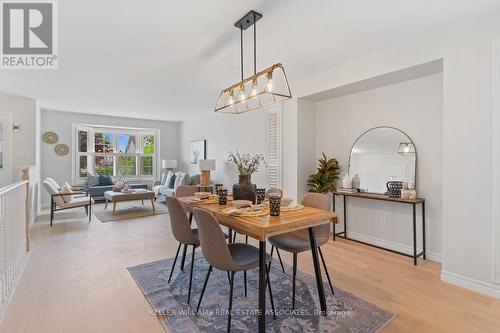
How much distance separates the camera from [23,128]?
532cm

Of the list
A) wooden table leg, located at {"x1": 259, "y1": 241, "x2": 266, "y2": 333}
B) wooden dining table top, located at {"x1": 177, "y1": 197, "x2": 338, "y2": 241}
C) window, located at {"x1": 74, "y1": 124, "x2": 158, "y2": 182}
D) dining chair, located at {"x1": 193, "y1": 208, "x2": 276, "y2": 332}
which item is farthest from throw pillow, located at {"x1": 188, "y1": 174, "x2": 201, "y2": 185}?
wooden table leg, located at {"x1": 259, "y1": 241, "x2": 266, "y2": 333}

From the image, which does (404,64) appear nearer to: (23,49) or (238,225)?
(238,225)

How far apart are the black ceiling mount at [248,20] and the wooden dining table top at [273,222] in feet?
5.69

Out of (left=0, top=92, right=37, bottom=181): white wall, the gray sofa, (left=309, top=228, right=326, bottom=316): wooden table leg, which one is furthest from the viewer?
the gray sofa

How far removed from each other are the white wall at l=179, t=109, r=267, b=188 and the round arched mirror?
6.20 feet

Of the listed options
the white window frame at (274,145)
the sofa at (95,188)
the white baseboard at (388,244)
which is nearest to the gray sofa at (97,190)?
the sofa at (95,188)

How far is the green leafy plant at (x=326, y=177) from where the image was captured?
407cm

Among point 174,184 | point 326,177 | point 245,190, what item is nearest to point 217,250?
point 245,190

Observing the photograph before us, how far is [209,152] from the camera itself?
7203 millimetres

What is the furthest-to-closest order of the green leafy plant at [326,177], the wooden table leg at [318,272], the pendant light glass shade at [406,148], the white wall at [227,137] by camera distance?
the white wall at [227,137] → the green leafy plant at [326,177] → the pendant light glass shade at [406,148] → the wooden table leg at [318,272]

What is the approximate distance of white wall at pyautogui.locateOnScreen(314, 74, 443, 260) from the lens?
10.2 ft

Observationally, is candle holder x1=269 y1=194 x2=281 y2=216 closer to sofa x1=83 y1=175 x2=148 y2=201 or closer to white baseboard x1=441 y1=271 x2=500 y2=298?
white baseboard x1=441 y1=271 x2=500 y2=298

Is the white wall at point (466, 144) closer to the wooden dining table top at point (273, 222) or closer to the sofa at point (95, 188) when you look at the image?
the wooden dining table top at point (273, 222)

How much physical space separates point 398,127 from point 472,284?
1.93 meters
